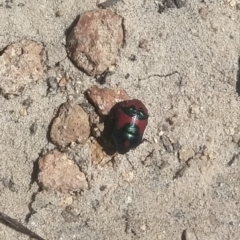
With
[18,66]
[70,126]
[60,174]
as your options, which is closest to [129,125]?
[70,126]

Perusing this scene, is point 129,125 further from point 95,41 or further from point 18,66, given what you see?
point 18,66

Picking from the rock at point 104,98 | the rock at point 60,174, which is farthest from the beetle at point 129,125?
the rock at point 60,174

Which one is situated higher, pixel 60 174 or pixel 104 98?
pixel 104 98

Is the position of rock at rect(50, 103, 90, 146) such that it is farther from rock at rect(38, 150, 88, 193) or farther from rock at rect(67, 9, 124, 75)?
rock at rect(67, 9, 124, 75)

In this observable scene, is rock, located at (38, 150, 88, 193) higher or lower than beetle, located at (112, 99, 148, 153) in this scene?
lower

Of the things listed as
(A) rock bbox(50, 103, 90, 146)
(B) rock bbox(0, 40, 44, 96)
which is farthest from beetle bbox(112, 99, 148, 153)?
(B) rock bbox(0, 40, 44, 96)

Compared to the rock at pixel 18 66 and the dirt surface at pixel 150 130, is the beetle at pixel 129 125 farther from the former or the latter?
the rock at pixel 18 66

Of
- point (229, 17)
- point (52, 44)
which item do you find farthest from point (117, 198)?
point (229, 17)
